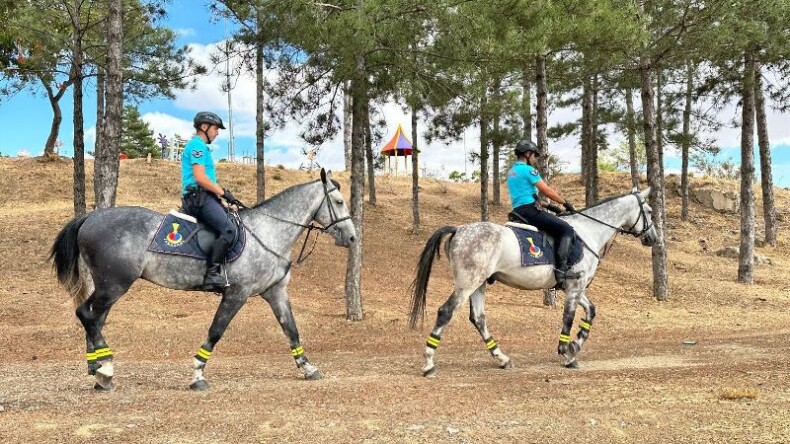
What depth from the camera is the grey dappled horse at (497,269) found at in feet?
28.7

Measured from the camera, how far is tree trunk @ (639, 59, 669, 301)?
1783 cm

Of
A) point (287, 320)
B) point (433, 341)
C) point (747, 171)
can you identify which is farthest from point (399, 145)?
point (287, 320)

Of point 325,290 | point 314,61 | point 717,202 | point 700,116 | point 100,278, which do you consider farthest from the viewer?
point 717,202

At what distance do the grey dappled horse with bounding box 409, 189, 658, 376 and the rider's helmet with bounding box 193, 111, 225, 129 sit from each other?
3334 mm

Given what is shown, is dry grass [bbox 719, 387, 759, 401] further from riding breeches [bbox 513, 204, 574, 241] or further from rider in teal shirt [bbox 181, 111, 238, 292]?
rider in teal shirt [bbox 181, 111, 238, 292]

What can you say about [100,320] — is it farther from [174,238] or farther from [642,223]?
[642,223]

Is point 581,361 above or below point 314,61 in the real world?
below

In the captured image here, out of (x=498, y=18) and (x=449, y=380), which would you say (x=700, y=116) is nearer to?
(x=498, y=18)

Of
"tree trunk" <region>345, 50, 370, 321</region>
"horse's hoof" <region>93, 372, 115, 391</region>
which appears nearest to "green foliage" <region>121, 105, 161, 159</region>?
"tree trunk" <region>345, 50, 370, 321</region>

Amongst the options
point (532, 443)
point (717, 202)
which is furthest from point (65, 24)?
point (717, 202)

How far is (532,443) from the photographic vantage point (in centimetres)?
504

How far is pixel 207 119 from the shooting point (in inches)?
307

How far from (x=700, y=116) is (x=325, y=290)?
15.5 meters

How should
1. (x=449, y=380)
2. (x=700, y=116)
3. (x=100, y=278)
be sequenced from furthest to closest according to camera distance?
(x=700, y=116) → (x=449, y=380) → (x=100, y=278)
